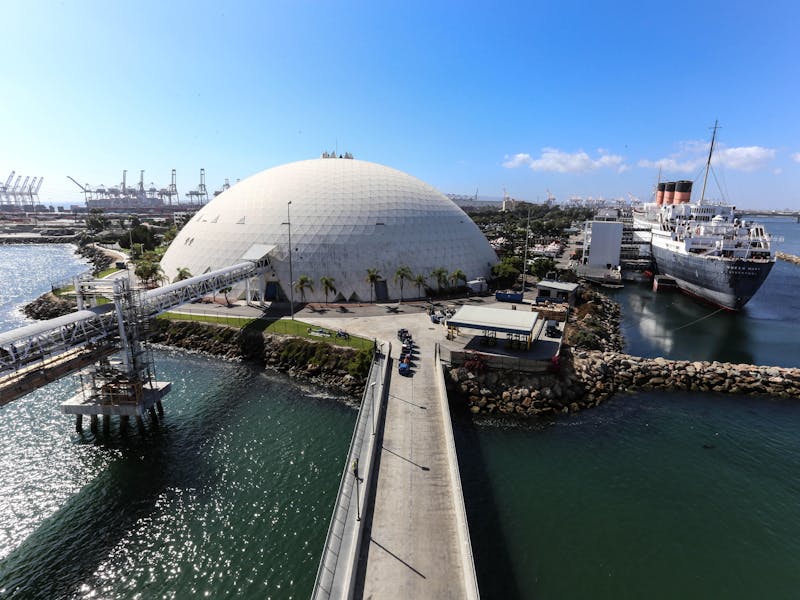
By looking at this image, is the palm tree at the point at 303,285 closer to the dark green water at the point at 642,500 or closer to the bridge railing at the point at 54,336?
the bridge railing at the point at 54,336

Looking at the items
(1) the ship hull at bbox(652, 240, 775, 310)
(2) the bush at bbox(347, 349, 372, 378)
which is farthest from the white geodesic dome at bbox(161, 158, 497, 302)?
(1) the ship hull at bbox(652, 240, 775, 310)

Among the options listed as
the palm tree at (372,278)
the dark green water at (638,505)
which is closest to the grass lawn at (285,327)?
the palm tree at (372,278)

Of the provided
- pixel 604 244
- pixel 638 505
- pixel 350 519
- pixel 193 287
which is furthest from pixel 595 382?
pixel 604 244

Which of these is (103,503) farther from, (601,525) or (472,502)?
(601,525)

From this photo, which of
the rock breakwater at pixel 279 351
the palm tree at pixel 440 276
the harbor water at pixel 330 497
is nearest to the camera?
the harbor water at pixel 330 497

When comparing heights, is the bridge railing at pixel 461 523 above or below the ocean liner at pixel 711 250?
below
